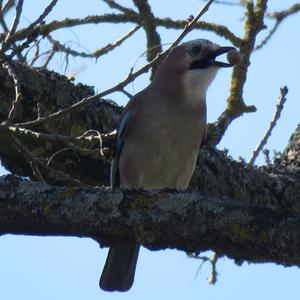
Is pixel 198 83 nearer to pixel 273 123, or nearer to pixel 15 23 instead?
pixel 273 123

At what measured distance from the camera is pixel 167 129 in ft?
19.9

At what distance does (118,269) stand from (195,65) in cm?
180

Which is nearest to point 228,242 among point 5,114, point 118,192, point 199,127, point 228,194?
point 118,192

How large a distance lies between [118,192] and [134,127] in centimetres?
213

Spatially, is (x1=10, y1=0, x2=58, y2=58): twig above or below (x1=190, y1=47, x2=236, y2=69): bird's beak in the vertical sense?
below

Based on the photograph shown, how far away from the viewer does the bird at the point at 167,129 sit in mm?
5992

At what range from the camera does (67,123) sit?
5.43m

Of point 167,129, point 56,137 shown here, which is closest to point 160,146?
point 167,129

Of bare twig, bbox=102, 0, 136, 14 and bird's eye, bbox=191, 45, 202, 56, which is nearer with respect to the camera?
bare twig, bbox=102, 0, 136, 14

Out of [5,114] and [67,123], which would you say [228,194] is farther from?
[5,114]

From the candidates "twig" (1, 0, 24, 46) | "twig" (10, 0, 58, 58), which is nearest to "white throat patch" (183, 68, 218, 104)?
"twig" (10, 0, 58, 58)

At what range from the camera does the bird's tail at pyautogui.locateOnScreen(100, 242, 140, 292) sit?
5.50 m

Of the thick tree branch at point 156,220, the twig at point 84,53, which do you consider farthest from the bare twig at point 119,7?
the thick tree branch at point 156,220

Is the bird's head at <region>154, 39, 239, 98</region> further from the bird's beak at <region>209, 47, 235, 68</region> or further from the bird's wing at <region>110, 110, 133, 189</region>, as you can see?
the bird's wing at <region>110, 110, 133, 189</region>
